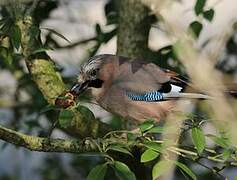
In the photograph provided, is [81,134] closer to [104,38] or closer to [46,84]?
[46,84]

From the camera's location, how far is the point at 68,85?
121 inches

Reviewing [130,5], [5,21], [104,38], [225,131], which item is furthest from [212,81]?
[104,38]

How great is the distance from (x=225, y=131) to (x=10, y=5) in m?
0.95

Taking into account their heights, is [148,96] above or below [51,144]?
below

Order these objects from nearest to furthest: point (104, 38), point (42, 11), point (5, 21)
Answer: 1. point (5, 21)
2. point (104, 38)
3. point (42, 11)

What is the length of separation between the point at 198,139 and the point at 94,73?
956mm

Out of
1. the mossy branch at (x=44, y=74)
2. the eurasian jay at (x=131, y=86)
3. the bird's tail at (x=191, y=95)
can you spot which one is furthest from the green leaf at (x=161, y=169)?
the eurasian jay at (x=131, y=86)

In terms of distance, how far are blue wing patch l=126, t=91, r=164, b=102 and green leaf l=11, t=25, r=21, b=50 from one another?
0.58 m

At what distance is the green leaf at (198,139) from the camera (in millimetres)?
1953

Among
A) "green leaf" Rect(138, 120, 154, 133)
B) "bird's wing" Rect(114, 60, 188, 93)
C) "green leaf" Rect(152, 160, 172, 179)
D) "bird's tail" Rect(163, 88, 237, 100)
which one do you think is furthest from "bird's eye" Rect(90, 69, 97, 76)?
"green leaf" Rect(152, 160, 172, 179)

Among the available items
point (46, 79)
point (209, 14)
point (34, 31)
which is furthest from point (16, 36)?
point (209, 14)

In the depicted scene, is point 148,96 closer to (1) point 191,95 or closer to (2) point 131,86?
(2) point 131,86

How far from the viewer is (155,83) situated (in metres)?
2.78

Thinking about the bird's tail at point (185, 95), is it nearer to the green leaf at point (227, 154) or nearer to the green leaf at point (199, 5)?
the green leaf at point (199, 5)
